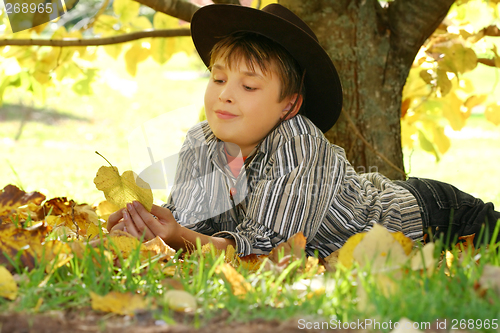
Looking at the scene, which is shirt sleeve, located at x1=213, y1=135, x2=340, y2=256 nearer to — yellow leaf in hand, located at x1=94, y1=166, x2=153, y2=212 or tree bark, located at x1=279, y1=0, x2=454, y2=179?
yellow leaf in hand, located at x1=94, y1=166, x2=153, y2=212

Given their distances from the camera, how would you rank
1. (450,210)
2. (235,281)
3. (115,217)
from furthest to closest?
1. (450,210)
2. (115,217)
3. (235,281)

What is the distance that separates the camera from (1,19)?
2525 mm

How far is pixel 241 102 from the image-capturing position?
1782mm

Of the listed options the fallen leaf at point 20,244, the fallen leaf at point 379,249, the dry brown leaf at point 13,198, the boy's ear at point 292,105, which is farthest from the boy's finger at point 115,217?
the fallen leaf at point 379,249

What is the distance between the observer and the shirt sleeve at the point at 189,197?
200 cm

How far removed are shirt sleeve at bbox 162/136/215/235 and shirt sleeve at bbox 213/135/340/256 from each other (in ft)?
1.07

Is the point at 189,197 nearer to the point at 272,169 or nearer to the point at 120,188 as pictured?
the point at 272,169

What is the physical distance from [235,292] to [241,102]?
0.92 meters

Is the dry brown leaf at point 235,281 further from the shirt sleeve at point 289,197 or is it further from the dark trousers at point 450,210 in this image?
the dark trousers at point 450,210

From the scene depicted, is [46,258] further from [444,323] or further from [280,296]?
[444,323]

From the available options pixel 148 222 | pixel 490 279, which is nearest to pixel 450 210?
pixel 490 279

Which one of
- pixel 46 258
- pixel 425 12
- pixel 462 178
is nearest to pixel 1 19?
pixel 46 258

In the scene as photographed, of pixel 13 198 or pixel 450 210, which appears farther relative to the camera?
pixel 450 210

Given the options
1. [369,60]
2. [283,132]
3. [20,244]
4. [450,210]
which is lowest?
[450,210]
